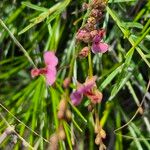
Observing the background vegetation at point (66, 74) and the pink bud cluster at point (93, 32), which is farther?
the background vegetation at point (66, 74)

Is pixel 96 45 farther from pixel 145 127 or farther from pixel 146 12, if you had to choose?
pixel 145 127

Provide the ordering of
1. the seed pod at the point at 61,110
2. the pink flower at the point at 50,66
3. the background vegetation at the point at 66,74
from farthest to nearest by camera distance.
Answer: the background vegetation at the point at 66,74 < the pink flower at the point at 50,66 < the seed pod at the point at 61,110

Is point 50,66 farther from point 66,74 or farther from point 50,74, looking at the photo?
point 66,74

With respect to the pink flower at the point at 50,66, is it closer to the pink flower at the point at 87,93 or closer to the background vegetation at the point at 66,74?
the pink flower at the point at 87,93

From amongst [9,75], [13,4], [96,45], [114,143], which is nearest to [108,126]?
[114,143]

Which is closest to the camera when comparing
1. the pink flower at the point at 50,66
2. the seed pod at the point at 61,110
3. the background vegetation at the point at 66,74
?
the seed pod at the point at 61,110

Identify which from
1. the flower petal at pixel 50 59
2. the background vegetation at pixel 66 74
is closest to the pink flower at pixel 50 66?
the flower petal at pixel 50 59

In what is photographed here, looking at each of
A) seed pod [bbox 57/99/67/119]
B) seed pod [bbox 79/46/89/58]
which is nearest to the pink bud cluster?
seed pod [bbox 79/46/89/58]

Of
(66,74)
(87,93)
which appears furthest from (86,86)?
(66,74)

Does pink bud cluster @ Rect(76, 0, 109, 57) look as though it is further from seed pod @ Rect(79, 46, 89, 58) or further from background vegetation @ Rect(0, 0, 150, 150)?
background vegetation @ Rect(0, 0, 150, 150)
